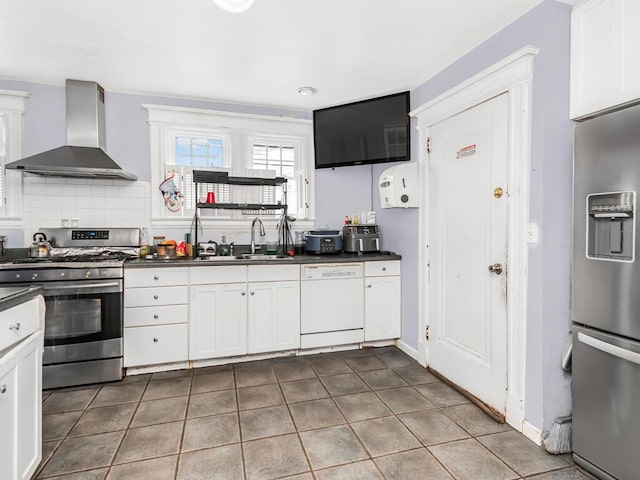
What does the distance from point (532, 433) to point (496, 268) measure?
949 mm

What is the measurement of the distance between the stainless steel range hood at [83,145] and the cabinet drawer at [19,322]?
1731 millimetres

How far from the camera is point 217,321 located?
9.90 ft

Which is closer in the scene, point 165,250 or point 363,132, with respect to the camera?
point 165,250

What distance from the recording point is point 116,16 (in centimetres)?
216

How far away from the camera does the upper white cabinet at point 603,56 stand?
1.61 meters

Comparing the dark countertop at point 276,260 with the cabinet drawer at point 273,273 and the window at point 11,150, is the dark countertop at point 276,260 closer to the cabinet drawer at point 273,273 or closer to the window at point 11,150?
the cabinet drawer at point 273,273

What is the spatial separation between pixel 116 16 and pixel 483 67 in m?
2.40

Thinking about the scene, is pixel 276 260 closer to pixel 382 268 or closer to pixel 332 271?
pixel 332 271

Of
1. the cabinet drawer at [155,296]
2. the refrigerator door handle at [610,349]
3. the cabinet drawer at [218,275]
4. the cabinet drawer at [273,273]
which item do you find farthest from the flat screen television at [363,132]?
the refrigerator door handle at [610,349]

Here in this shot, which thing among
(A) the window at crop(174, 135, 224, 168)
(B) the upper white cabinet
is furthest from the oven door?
(B) the upper white cabinet

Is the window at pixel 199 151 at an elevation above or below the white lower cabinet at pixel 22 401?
above

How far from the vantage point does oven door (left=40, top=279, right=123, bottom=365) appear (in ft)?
8.64

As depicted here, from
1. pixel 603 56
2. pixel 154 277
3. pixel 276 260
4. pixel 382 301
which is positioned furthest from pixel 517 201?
pixel 154 277

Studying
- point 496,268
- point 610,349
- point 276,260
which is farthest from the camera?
point 276,260
